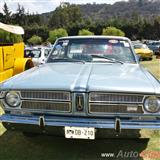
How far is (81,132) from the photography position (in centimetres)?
487

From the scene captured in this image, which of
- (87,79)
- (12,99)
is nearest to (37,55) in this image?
(12,99)

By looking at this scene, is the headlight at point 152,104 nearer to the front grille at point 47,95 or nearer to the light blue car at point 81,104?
the light blue car at point 81,104

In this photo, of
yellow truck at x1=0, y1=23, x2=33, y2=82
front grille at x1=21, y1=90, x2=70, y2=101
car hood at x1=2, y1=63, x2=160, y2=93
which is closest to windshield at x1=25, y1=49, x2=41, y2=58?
yellow truck at x1=0, y1=23, x2=33, y2=82

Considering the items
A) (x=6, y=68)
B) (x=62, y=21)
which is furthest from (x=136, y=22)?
(x=6, y=68)

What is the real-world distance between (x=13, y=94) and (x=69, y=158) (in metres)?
1.16

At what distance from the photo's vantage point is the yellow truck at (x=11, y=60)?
9.51 meters

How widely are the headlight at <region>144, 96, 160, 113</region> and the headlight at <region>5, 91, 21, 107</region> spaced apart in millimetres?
1668

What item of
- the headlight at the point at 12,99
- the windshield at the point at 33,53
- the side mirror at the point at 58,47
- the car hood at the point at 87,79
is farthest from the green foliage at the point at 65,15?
the headlight at the point at 12,99

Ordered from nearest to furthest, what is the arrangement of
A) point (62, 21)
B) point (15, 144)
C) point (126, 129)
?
1. point (126, 129)
2. point (15, 144)
3. point (62, 21)

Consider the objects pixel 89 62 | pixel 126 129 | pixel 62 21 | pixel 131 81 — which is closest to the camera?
pixel 126 129

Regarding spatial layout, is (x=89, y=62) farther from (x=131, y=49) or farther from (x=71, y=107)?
(x=71, y=107)

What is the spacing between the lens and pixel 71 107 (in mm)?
4984

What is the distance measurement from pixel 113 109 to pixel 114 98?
14 centimetres

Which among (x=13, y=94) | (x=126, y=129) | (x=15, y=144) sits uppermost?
(x=13, y=94)
